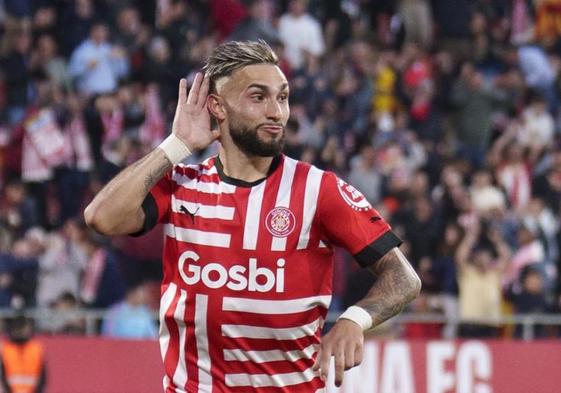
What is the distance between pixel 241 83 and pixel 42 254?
9.20 meters

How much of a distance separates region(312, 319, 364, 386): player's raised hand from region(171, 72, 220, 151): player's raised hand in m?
1.08

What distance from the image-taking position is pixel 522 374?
13641 millimetres

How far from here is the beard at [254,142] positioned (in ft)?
19.2

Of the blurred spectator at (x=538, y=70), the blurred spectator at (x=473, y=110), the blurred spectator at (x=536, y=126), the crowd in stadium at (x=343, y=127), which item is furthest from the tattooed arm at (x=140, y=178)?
the blurred spectator at (x=538, y=70)

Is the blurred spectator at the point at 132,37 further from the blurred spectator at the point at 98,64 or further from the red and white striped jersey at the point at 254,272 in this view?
the red and white striped jersey at the point at 254,272

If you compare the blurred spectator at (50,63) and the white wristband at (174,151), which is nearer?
the white wristband at (174,151)

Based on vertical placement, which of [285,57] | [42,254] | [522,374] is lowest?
[522,374]

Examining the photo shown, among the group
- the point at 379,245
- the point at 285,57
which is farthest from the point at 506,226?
the point at 379,245

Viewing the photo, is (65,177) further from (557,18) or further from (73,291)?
(557,18)

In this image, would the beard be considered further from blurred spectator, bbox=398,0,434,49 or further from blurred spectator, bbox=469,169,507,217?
blurred spectator, bbox=398,0,434,49

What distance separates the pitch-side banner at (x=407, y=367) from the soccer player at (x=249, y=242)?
7737 mm

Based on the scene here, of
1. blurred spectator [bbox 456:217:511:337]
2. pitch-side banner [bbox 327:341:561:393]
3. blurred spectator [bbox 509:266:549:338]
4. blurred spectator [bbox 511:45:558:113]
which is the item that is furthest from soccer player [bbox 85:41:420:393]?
blurred spectator [bbox 511:45:558:113]

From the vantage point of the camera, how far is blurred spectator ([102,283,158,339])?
1402 centimetres

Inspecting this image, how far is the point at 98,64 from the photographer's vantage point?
55.4 ft
